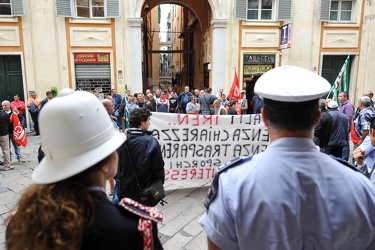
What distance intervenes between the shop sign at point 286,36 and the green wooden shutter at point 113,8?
7401 millimetres

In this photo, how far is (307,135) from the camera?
4.16 ft

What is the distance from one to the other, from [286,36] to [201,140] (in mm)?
9672

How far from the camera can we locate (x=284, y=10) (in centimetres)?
1372

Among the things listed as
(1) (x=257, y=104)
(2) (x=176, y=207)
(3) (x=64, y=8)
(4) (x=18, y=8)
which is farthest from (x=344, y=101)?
(4) (x=18, y=8)

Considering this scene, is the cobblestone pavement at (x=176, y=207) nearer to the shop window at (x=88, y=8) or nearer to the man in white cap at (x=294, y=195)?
the man in white cap at (x=294, y=195)

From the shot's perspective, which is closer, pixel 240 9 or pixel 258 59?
pixel 240 9

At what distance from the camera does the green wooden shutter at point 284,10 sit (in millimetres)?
13664

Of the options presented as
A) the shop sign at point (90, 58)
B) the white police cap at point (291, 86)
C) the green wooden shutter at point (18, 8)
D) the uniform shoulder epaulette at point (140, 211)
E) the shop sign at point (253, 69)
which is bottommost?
the uniform shoulder epaulette at point (140, 211)

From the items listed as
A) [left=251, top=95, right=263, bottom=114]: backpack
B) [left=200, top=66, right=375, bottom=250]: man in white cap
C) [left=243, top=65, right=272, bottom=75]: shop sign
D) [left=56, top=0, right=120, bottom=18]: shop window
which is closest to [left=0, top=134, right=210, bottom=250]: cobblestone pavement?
[left=200, top=66, right=375, bottom=250]: man in white cap

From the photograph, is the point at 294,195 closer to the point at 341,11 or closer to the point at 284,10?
the point at 284,10

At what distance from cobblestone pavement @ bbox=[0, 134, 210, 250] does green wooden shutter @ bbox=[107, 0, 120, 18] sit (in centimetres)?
820

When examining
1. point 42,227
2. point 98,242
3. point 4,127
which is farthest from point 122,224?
point 4,127

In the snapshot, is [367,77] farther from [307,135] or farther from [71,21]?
[307,135]

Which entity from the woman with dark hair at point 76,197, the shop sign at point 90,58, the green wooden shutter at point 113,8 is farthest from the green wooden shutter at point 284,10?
the woman with dark hair at point 76,197
